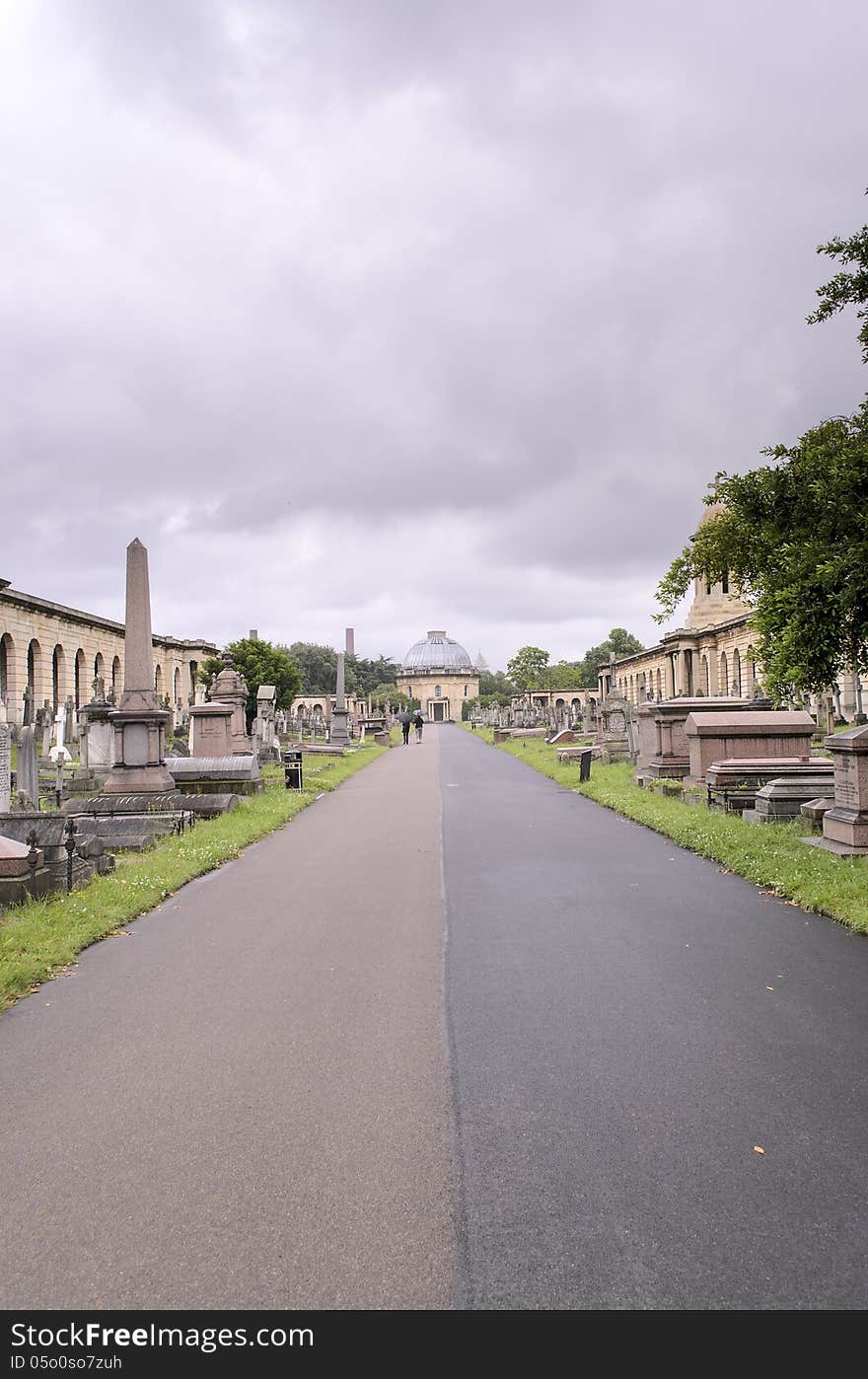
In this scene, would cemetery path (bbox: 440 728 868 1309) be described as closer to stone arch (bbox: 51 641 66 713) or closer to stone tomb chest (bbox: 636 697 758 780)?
stone tomb chest (bbox: 636 697 758 780)

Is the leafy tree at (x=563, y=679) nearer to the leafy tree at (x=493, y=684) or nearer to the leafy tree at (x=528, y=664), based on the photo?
the leafy tree at (x=528, y=664)

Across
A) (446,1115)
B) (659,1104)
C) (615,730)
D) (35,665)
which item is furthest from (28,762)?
(35,665)

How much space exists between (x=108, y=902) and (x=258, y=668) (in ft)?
168

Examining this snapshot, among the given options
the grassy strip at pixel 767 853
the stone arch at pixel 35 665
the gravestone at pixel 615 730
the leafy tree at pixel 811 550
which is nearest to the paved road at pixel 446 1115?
the grassy strip at pixel 767 853

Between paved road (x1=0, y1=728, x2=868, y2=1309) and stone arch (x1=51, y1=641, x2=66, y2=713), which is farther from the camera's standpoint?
stone arch (x1=51, y1=641, x2=66, y2=713)

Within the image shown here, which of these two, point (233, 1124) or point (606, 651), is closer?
point (233, 1124)

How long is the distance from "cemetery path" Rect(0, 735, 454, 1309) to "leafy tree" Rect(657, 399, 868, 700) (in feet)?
11.3

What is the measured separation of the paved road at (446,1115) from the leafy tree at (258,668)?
161 feet

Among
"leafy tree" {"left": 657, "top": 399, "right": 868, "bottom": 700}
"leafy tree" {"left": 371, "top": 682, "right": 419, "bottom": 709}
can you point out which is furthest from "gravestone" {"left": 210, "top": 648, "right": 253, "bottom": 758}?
"leafy tree" {"left": 371, "top": 682, "right": 419, "bottom": 709}

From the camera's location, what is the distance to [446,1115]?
11.0 feet

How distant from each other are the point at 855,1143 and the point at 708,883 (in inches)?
194

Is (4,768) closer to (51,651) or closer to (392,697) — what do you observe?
(51,651)

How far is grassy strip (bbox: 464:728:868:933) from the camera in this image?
6750 mm
